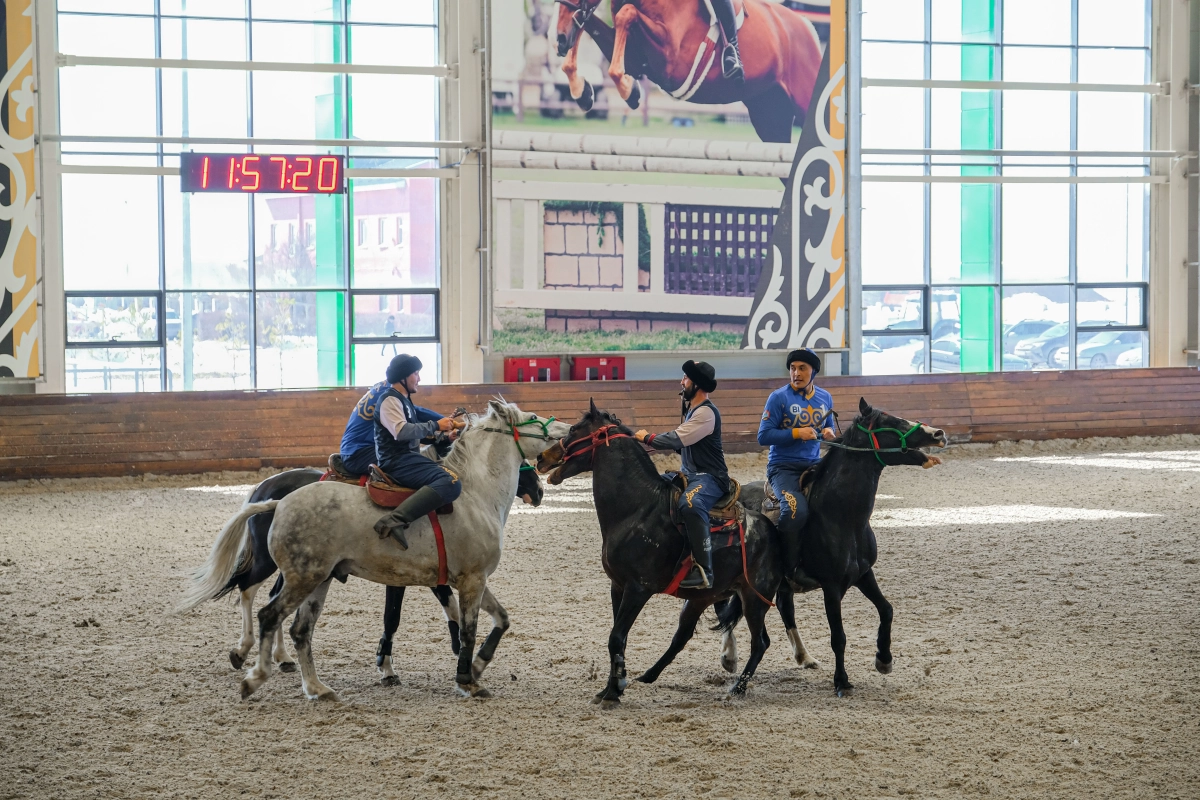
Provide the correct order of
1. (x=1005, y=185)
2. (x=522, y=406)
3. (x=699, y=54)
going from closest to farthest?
(x=522, y=406) < (x=699, y=54) < (x=1005, y=185)

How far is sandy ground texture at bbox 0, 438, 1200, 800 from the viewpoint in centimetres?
522

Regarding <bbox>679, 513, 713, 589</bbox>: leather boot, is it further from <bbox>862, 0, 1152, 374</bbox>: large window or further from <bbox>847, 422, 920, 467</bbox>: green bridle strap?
<bbox>862, 0, 1152, 374</bbox>: large window

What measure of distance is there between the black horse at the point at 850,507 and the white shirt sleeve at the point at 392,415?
2.33m

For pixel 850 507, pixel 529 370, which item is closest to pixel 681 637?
pixel 850 507

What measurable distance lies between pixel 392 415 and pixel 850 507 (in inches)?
102

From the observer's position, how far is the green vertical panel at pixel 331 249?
57.8 ft

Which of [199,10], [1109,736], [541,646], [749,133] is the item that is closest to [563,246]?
[749,133]

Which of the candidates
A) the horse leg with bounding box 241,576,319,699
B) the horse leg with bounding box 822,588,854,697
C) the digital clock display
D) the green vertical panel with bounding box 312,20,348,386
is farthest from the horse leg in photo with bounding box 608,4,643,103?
the horse leg with bounding box 241,576,319,699

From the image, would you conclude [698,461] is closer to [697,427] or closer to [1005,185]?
[697,427]

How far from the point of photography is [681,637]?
6.50 m

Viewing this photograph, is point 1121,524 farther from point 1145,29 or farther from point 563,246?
point 1145,29

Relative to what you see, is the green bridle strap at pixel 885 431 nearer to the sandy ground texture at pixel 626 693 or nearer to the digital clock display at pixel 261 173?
the sandy ground texture at pixel 626 693

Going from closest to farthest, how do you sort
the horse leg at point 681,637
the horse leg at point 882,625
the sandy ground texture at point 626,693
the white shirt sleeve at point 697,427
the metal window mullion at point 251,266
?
the sandy ground texture at point 626,693 → the white shirt sleeve at point 697,427 → the horse leg at point 681,637 → the horse leg at point 882,625 → the metal window mullion at point 251,266

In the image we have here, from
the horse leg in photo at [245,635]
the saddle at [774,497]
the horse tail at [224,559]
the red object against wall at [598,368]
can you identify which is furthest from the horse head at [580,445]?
the red object against wall at [598,368]
